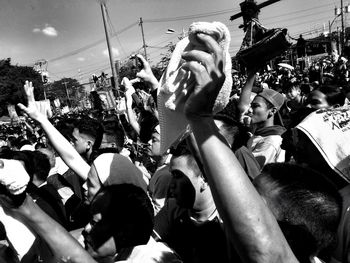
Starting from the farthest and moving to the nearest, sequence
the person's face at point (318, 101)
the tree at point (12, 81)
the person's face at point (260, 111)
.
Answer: the tree at point (12, 81) < the person's face at point (260, 111) < the person's face at point (318, 101)

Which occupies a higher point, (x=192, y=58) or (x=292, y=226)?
(x=192, y=58)

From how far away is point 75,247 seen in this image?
1.42 metres

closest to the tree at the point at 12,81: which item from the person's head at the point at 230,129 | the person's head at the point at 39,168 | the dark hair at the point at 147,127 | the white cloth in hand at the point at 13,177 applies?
the dark hair at the point at 147,127

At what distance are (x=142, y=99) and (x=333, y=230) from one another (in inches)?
191

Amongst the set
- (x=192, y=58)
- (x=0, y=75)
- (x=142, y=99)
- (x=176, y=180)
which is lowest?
(x=176, y=180)

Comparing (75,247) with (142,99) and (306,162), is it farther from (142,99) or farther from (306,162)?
(142,99)

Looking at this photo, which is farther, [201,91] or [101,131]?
[101,131]

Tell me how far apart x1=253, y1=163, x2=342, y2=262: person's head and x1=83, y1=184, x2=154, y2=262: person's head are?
684mm

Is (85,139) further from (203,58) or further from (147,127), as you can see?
(203,58)

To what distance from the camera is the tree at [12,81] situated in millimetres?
60812

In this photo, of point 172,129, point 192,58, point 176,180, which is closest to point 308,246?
point 172,129

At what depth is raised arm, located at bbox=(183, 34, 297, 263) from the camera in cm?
84

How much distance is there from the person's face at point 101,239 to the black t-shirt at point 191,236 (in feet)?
2.09

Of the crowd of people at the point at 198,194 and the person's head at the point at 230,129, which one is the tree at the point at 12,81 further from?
the crowd of people at the point at 198,194
